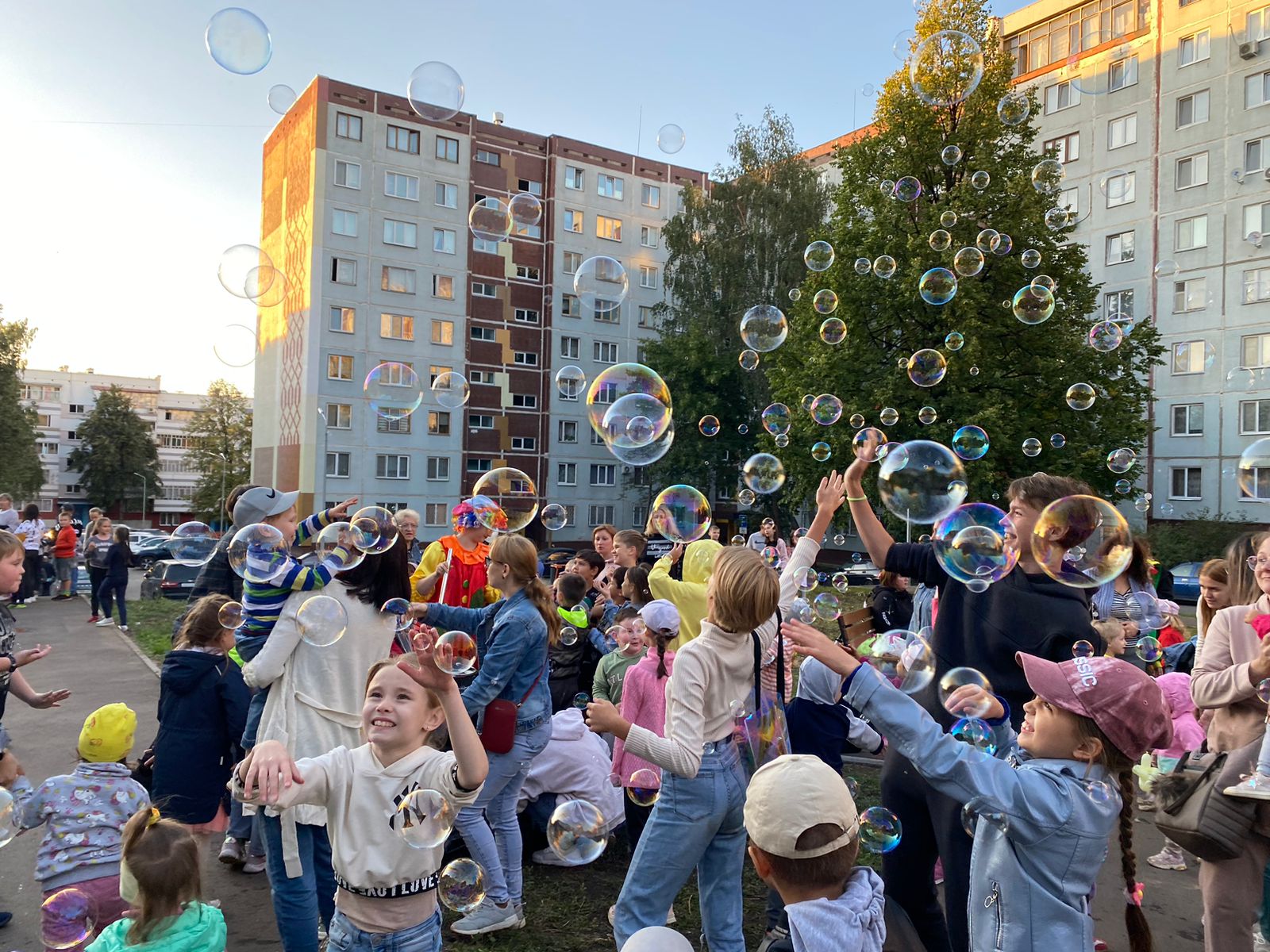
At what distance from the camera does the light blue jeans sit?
3215 mm

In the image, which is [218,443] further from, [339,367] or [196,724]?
[196,724]

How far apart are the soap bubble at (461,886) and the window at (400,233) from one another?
3784 cm

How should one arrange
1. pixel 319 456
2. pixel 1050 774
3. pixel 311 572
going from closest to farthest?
1. pixel 1050 774
2. pixel 311 572
3. pixel 319 456

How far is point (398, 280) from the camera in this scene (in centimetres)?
3847

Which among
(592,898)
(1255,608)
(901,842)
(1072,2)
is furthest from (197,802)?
(1072,2)

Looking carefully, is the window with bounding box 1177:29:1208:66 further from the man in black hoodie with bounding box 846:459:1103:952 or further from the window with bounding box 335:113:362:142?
the man in black hoodie with bounding box 846:459:1103:952

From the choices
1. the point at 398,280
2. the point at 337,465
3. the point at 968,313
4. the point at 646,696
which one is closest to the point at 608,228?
the point at 398,280

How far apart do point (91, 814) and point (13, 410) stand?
4582 cm

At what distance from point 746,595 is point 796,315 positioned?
22.5 metres

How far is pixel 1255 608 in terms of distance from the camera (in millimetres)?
3898

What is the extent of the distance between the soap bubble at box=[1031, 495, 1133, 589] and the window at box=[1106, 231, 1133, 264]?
3372 centimetres

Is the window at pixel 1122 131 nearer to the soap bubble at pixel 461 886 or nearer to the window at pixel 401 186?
the window at pixel 401 186

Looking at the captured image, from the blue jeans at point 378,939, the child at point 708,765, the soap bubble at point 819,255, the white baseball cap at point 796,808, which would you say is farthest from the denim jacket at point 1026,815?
the soap bubble at point 819,255

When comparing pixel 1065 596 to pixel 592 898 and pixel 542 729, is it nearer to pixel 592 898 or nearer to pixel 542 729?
pixel 542 729
